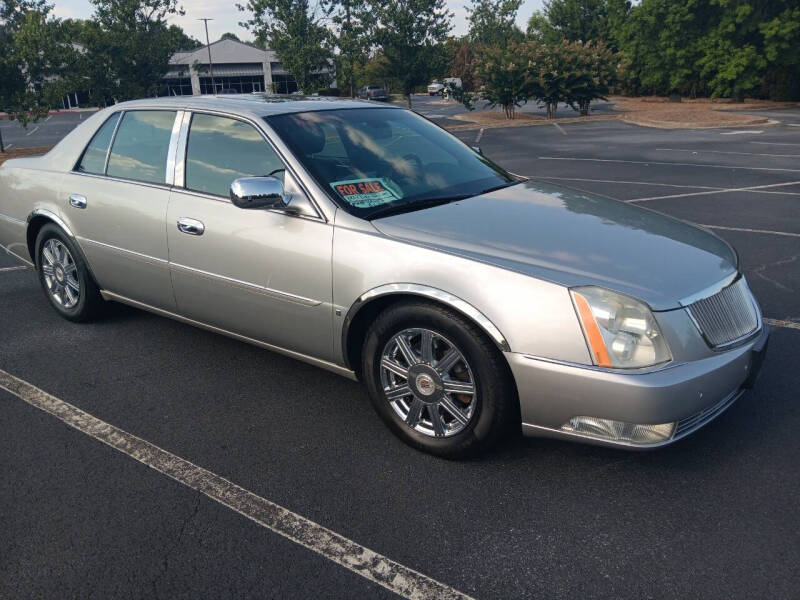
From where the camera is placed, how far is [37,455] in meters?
3.49

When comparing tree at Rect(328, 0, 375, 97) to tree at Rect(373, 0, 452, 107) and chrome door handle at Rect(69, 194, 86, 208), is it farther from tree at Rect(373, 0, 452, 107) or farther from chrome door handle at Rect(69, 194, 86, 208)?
chrome door handle at Rect(69, 194, 86, 208)

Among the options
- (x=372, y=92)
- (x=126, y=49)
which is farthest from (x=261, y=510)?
(x=372, y=92)

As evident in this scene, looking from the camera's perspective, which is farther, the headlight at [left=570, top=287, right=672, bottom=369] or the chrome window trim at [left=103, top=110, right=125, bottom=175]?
the chrome window trim at [left=103, top=110, right=125, bottom=175]

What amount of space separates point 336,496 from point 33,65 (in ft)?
65.5

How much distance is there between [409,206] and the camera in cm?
373

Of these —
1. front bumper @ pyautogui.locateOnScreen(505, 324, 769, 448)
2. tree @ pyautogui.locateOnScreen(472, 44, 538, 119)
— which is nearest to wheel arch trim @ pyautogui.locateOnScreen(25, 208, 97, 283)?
front bumper @ pyautogui.locateOnScreen(505, 324, 769, 448)

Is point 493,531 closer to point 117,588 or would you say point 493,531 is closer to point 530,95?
point 117,588

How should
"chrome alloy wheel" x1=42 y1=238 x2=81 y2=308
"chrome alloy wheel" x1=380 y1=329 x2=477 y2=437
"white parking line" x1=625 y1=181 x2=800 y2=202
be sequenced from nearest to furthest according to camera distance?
"chrome alloy wheel" x1=380 y1=329 x2=477 y2=437 < "chrome alloy wheel" x1=42 y1=238 x2=81 y2=308 < "white parking line" x1=625 y1=181 x2=800 y2=202

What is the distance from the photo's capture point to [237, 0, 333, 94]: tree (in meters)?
28.8

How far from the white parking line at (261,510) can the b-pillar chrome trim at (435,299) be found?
3.08 feet

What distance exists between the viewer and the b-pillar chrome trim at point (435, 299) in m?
3.02

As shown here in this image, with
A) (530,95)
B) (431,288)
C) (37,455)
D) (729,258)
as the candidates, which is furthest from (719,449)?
(530,95)

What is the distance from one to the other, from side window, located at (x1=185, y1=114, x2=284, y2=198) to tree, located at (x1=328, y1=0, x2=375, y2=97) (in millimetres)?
26678

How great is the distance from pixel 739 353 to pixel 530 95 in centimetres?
2675
